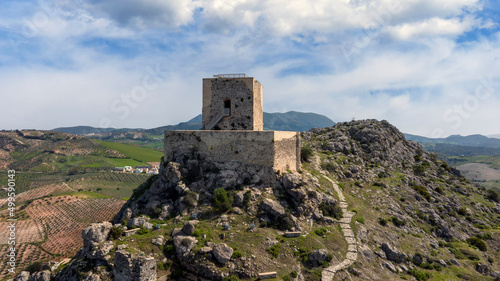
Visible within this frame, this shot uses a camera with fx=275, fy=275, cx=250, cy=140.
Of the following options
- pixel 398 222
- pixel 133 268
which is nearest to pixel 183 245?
pixel 133 268

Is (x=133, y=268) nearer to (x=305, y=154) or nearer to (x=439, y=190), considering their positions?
(x=305, y=154)

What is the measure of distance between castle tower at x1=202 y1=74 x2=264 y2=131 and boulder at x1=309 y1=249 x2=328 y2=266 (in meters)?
17.7

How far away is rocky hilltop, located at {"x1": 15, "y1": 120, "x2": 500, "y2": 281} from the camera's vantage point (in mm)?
24391

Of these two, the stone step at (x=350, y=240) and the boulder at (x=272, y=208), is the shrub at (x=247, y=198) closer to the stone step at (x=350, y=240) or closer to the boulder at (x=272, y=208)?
the boulder at (x=272, y=208)

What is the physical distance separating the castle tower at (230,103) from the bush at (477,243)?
36468 mm

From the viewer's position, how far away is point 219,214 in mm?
29562

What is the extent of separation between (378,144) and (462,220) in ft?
66.6

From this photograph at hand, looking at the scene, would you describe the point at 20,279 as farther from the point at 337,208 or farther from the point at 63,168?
the point at 63,168

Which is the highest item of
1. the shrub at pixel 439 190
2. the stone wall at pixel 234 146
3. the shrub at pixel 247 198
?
the stone wall at pixel 234 146

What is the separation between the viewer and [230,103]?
1500 inches

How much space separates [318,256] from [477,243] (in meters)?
30.1

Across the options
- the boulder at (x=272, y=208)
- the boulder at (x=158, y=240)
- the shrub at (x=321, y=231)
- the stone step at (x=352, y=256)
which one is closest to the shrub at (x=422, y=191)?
the stone step at (x=352, y=256)

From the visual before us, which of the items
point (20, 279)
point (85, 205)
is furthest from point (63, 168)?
point (20, 279)

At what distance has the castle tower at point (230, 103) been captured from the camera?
37.7 meters
